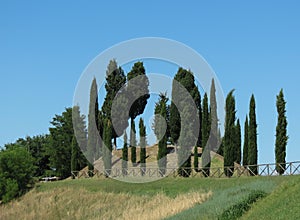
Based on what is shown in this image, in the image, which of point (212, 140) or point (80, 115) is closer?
point (212, 140)

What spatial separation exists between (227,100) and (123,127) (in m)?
17.2

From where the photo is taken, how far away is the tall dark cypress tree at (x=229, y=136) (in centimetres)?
4278

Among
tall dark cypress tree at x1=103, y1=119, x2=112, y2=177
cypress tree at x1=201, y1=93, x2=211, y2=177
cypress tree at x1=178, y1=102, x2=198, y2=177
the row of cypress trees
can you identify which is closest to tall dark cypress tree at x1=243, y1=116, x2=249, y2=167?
the row of cypress trees

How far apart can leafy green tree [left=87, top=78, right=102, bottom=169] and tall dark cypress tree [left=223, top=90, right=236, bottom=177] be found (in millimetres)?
16995

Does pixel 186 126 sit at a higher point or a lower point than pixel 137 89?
lower

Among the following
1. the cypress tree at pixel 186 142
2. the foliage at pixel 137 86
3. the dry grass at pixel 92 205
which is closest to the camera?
the dry grass at pixel 92 205

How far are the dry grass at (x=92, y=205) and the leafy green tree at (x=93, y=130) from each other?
38.8 feet

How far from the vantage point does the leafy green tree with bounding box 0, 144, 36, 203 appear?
47.3 m

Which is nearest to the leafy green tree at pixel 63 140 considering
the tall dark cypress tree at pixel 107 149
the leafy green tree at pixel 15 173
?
the tall dark cypress tree at pixel 107 149

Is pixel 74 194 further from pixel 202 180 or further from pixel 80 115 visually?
pixel 80 115

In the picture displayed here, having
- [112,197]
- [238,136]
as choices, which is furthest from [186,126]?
[112,197]

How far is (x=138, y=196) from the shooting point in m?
34.4

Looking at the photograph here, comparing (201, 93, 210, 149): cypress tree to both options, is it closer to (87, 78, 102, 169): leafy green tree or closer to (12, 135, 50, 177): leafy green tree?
(87, 78, 102, 169): leafy green tree

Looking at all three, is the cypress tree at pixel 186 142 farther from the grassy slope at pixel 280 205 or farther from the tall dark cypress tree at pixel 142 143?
the grassy slope at pixel 280 205
